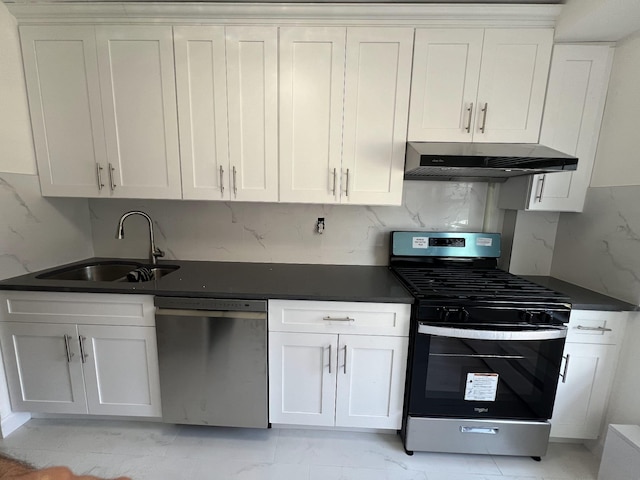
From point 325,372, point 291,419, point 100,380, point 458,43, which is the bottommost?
point 291,419

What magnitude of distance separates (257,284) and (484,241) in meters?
→ 1.58

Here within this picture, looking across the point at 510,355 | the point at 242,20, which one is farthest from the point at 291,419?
the point at 242,20

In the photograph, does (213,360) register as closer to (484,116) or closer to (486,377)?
(486,377)

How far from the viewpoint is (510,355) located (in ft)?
5.01

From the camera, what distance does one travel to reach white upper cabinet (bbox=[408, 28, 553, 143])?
158 centimetres

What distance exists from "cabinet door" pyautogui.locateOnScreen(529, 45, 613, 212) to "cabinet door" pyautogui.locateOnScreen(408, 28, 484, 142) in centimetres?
44

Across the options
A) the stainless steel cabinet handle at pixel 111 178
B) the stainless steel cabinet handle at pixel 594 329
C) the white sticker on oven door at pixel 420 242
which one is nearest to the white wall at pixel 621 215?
the stainless steel cabinet handle at pixel 594 329

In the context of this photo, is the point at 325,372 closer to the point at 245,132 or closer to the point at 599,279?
the point at 245,132

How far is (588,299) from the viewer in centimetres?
157

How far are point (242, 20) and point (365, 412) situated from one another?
230 cm

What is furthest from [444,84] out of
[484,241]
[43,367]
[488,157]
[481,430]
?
[43,367]

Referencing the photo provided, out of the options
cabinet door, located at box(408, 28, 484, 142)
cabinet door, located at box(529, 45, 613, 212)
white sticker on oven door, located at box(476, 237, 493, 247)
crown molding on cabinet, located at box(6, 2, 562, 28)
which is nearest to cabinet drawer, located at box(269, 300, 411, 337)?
white sticker on oven door, located at box(476, 237, 493, 247)

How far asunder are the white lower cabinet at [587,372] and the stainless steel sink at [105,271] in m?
2.47

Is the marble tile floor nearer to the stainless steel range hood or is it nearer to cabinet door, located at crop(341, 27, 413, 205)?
cabinet door, located at crop(341, 27, 413, 205)
